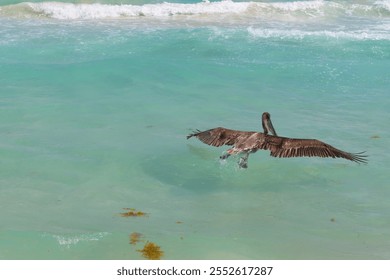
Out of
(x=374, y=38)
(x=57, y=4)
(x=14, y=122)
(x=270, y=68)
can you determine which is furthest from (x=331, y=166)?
(x=57, y=4)

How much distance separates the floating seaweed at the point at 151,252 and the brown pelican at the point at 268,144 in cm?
170

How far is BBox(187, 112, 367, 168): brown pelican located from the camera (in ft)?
23.9

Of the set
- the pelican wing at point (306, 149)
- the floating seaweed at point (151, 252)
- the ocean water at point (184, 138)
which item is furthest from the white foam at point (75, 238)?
the pelican wing at point (306, 149)

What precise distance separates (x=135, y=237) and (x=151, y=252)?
33 cm

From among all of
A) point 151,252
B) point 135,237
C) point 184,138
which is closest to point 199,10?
point 184,138

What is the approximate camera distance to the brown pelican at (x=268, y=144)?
727 centimetres

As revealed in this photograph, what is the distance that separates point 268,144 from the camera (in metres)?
7.50

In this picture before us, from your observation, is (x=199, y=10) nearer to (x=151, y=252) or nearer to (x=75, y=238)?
(x=75, y=238)

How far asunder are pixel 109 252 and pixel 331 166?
356 cm

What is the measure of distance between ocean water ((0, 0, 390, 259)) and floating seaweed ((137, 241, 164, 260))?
72 millimetres

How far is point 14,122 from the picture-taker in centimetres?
984

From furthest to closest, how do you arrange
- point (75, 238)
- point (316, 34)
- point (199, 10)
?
point (199, 10) < point (316, 34) < point (75, 238)

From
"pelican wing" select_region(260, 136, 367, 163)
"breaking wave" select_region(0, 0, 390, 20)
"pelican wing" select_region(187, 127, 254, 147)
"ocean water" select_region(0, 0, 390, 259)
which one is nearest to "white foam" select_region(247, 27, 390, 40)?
"ocean water" select_region(0, 0, 390, 259)

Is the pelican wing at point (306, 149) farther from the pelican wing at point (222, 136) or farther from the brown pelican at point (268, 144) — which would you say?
the pelican wing at point (222, 136)
